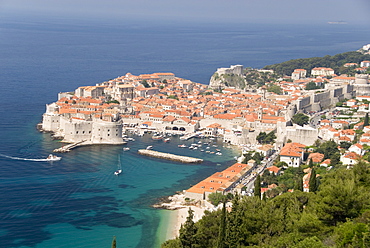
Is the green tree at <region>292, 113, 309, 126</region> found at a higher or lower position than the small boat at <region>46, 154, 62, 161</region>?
higher

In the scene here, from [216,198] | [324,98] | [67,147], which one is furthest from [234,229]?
[324,98]

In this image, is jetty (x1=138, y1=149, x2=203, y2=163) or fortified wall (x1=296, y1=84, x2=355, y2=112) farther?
fortified wall (x1=296, y1=84, x2=355, y2=112)

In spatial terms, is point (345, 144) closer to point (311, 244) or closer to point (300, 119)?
point (300, 119)

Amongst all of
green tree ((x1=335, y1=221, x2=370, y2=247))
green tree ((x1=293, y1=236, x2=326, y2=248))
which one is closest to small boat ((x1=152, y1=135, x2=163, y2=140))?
green tree ((x1=335, y1=221, x2=370, y2=247))

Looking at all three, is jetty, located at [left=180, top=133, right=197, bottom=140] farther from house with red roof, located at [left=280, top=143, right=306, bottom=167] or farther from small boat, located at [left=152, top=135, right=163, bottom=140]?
house with red roof, located at [left=280, top=143, right=306, bottom=167]

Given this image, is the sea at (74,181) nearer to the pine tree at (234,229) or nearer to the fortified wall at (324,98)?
the pine tree at (234,229)

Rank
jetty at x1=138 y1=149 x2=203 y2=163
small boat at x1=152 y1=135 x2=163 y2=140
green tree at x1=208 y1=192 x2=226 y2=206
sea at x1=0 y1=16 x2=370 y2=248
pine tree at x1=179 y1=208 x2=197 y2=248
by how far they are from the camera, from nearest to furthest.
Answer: pine tree at x1=179 y1=208 x2=197 y2=248, sea at x1=0 y1=16 x2=370 y2=248, green tree at x1=208 y1=192 x2=226 y2=206, jetty at x1=138 y1=149 x2=203 y2=163, small boat at x1=152 y1=135 x2=163 y2=140

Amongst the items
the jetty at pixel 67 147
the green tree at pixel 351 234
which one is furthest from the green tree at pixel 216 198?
the jetty at pixel 67 147
